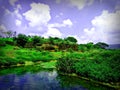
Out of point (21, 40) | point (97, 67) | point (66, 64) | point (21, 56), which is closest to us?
point (97, 67)

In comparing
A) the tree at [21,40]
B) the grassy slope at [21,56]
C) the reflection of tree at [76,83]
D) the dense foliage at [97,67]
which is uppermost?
the tree at [21,40]

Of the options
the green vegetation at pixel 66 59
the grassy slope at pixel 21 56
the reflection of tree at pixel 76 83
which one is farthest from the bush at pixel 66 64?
the grassy slope at pixel 21 56

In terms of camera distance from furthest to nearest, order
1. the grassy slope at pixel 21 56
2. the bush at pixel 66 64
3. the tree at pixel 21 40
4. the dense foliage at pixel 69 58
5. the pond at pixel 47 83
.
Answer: the tree at pixel 21 40 → the grassy slope at pixel 21 56 → the bush at pixel 66 64 → the dense foliage at pixel 69 58 → the pond at pixel 47 83

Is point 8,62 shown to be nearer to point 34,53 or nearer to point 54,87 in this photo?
point 34,53

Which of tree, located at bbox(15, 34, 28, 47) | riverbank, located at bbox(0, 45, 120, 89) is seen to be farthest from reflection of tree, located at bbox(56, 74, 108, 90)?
tree, located at bbox(15, 34, 28, 47)

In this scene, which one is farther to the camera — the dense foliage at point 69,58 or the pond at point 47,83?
the dense foliage at point 69,58

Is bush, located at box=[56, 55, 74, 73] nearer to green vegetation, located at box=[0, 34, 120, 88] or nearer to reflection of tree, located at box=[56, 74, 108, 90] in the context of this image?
green vegetation, located at box=[0, 34, 120, 88]

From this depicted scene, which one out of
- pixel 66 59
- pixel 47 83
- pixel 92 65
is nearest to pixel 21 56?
pixel 66 59

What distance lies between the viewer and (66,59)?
18.3 metres

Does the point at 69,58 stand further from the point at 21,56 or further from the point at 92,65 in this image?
the point at 21,56

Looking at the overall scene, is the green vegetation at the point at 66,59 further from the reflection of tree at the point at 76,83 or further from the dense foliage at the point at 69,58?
the reflection of tree at the point at 76,83

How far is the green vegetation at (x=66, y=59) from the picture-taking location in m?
14.9

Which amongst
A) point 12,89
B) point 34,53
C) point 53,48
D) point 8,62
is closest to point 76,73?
point 12,89

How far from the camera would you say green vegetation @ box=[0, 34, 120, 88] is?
587 inches
